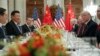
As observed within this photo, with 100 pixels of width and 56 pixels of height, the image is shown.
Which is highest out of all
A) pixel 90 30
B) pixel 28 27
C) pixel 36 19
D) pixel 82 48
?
pixel 82 48

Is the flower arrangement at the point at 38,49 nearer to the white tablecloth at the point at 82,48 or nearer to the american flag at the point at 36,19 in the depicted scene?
the white tablecloth at the point at 82,48

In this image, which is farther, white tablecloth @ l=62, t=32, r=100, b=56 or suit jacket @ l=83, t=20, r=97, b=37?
suit jacket @ l=83, t=20, r=97, b=37

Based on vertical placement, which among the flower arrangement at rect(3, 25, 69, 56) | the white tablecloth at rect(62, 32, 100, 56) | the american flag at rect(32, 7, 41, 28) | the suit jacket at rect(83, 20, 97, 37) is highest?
the flower arrangement at rect(3, 25, 69, 56)

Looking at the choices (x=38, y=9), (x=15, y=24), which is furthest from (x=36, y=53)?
(x=38, y=9)

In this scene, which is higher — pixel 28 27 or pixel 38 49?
pixel 38 49

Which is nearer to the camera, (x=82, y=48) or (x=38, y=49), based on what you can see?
(x=38, y=49)

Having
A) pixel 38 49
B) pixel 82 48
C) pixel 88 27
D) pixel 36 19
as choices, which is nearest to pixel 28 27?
pixel 88 27

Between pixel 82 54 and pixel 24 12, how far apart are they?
23.4m

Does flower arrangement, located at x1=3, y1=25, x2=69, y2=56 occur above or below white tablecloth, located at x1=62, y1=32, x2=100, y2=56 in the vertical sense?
above

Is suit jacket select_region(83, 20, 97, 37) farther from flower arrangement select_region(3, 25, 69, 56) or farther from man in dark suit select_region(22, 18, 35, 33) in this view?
flower arrangement select_region(3, 25, 69, 56)


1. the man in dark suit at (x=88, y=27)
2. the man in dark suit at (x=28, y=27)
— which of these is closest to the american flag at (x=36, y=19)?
the man in dark suit at (x=28, y=27)

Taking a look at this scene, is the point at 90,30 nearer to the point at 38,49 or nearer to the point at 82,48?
the point at 82,48

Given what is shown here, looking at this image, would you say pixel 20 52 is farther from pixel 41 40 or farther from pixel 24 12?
pixel 24 12

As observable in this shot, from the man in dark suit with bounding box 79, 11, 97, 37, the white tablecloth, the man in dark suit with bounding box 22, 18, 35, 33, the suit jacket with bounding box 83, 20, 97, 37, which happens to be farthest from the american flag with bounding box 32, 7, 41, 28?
the white tablecloth
